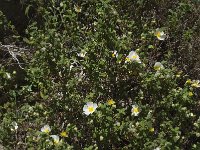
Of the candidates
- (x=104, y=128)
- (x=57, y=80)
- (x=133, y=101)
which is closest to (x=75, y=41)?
(x=57, y=80)

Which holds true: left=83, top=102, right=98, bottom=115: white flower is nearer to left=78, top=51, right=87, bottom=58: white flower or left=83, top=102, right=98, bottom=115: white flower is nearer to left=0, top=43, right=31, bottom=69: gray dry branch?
left=78, top=51, right=87, bottom=58: white flower

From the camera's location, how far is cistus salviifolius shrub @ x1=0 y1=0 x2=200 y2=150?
3176mm

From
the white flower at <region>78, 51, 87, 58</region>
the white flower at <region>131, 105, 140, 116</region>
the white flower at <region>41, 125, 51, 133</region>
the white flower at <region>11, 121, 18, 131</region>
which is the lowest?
the white flower at <region>11, 121, 18, 131</region>

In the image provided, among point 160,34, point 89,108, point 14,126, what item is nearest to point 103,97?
point 89,108

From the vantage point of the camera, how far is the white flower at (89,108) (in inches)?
126

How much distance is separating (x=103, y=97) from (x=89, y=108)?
0.29 meters

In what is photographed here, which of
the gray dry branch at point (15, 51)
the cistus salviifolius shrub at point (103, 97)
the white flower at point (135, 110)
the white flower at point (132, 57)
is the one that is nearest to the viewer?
the cistus salviifolius shrub at point (103, 97)

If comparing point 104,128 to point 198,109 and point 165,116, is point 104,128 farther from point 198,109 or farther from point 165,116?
point 198,109

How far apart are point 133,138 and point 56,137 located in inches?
21.4

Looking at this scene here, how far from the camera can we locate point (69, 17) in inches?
156

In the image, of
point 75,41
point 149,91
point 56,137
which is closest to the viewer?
point 56,137

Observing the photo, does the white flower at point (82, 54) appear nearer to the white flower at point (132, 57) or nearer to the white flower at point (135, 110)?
the white flower at point (132, 57)

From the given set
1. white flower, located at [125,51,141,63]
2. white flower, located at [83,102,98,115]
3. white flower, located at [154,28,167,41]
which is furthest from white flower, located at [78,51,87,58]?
white flower, located at [154,28,167,41]

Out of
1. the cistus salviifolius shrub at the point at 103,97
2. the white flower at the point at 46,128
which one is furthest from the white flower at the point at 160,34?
the white flower at the point at 46,128
